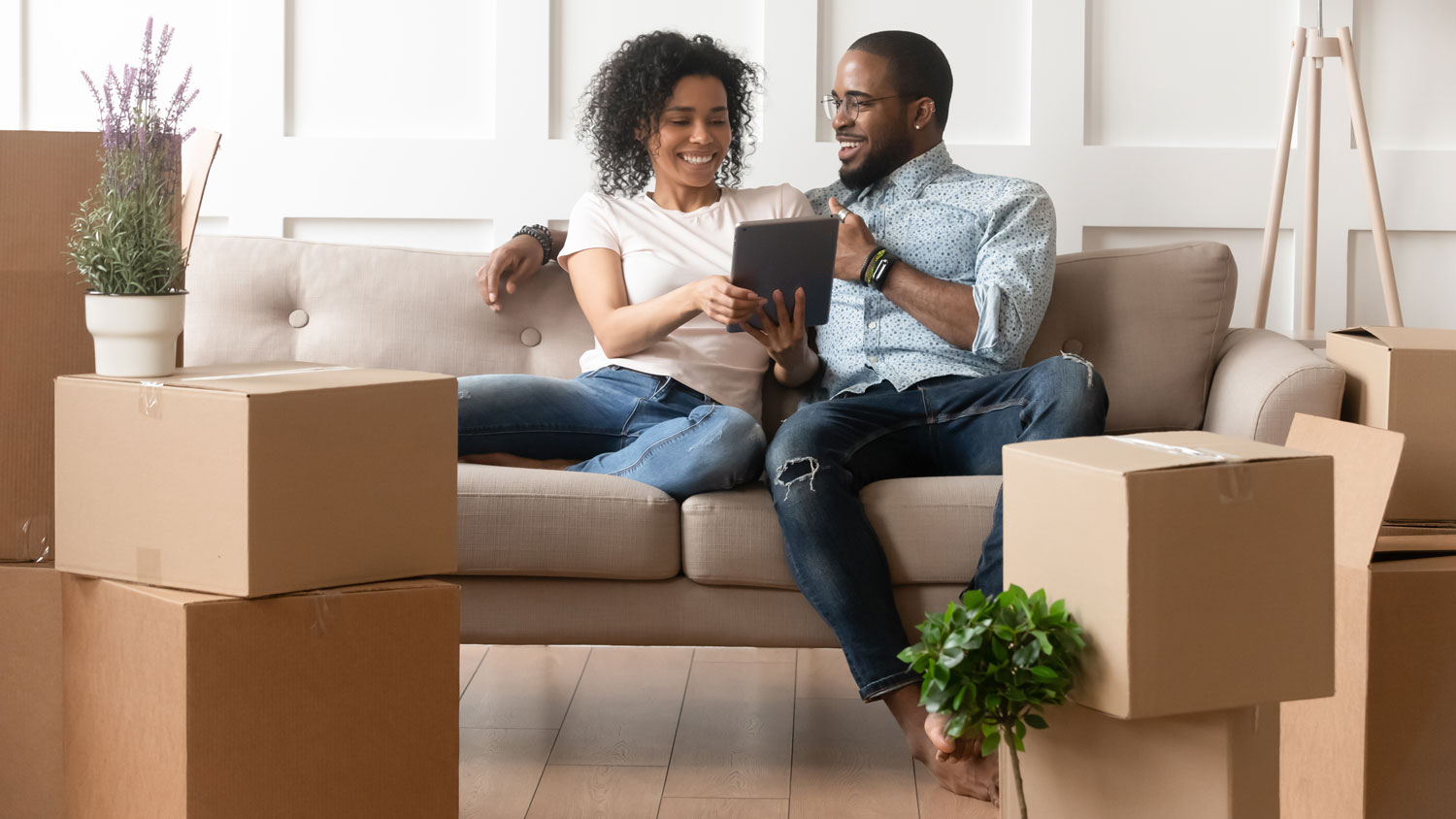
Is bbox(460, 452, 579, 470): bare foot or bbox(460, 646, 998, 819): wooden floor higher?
bbox(460, 452, 579, 470): bare foot

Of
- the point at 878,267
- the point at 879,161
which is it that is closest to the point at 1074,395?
the point at 878,267

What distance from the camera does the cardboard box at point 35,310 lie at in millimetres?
1551

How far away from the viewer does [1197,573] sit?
1.20 meters

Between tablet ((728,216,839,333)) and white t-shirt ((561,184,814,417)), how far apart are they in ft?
0.49

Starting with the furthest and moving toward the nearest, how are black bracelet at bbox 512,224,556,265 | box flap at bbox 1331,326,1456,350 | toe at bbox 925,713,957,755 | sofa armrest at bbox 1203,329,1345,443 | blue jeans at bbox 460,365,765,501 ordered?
black bracelet at bbox 512,224,556,265, blue jeans at bbox 460,365,765,501, sofa armrest at bbox 1203,329,1345,443, box flap at bbox 1331,326,1456,350, toe at bbox 925,713,957,755

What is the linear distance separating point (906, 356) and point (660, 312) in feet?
1.37

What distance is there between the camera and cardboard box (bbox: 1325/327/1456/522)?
1729 mm

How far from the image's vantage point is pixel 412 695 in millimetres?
1469

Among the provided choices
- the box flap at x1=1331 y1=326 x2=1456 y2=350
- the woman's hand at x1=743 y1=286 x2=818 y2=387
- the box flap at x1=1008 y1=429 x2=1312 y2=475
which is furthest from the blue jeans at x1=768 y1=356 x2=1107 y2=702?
the box flap at x1=1008 y1=429 x2=1312 y2=475

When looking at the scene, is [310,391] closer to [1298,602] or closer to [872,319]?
[1298,602]

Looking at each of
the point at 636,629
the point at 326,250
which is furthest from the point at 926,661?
the point at 326,250

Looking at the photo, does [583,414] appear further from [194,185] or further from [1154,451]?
[1154,451]

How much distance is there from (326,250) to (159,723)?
117 centimetres

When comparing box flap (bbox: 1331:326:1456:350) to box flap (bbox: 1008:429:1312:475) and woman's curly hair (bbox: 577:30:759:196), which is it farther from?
woman's curly hair (bbox: 577:30:759:196)
